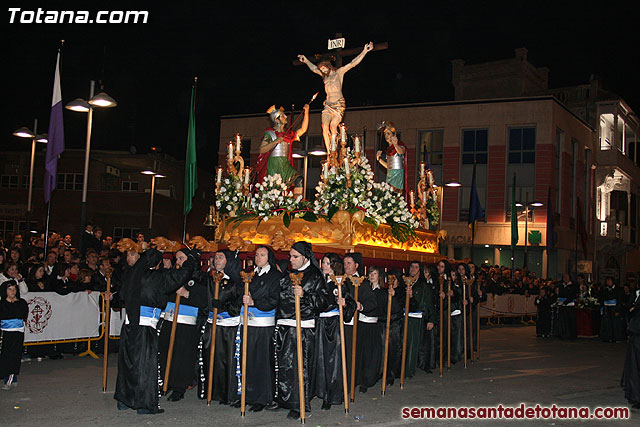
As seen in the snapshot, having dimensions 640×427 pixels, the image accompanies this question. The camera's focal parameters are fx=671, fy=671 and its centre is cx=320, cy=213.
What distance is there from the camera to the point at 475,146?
37.0 meters

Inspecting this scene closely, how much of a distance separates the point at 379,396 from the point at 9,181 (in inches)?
1405

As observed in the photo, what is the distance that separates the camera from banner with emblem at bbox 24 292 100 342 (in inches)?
467

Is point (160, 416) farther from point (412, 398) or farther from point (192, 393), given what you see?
point (412, 398)

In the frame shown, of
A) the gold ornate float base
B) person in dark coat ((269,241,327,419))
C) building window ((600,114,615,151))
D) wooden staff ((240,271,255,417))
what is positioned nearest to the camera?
wooden staff ((240,271,255,417))

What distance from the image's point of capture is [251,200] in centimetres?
1215

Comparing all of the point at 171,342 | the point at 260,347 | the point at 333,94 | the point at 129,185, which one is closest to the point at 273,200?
the point at 333,94

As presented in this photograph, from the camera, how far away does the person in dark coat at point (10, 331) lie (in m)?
9.23

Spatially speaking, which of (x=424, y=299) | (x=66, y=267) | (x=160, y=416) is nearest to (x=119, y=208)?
(x=66, y=267)

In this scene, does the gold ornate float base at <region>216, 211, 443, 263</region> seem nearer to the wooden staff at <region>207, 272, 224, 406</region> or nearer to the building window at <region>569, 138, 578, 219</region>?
the wooden staff at <region>207, 272, 224, 406</region>

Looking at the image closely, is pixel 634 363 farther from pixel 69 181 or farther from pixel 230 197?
pixel 69 181

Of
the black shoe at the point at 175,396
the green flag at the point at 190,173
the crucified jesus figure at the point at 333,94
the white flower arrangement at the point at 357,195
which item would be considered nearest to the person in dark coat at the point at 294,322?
Result: the black shoe at the point at 175,396

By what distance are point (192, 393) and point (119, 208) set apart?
31.2m

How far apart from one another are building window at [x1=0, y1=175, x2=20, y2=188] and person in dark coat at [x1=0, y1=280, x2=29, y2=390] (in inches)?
1284

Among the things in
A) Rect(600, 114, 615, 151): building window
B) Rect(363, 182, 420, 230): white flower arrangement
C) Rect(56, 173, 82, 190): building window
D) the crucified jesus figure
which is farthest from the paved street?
Rect(600, 114, 615, 151): building window
